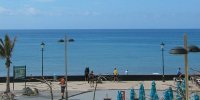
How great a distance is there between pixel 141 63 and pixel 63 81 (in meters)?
70.5

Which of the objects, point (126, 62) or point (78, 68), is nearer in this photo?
point (78, 68)

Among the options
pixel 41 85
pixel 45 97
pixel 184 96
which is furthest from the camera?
pixel 41 85

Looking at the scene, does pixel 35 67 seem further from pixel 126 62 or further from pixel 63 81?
pixel 63 81

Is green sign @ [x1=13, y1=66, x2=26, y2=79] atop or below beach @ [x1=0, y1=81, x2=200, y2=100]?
atop

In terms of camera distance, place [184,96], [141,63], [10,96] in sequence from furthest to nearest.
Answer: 1. [141,63]
2. [10,96]
3. [184,96]

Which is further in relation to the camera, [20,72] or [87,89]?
[87,89]

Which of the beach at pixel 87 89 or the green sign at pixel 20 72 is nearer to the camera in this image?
the beach at pixel 87 89

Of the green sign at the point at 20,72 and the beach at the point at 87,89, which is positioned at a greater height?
the green sign at the point at 20,72

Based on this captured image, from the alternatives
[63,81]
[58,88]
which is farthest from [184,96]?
[58,88]

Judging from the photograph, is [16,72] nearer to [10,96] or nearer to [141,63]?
[10,96]

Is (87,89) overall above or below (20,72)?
below

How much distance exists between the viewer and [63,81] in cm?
3238

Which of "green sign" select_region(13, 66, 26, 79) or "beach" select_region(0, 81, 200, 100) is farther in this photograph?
"green sign" select_region(13, 66, 26, 79)

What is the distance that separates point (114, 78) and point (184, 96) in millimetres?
29821
